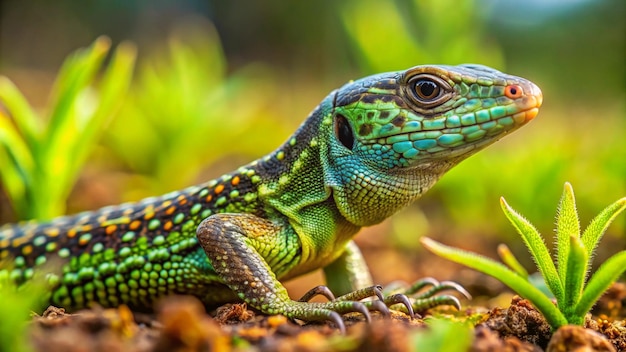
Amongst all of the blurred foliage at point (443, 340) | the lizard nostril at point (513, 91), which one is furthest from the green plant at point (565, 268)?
the blurred foliage at point (443, 340)

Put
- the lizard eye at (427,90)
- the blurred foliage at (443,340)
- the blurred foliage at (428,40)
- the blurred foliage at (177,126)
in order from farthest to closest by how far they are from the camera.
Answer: the blurred foliage at (177,126) → the blurred foliage at (428,40) → the lizard eye at (427,90) → the blurred foliage at (443,340)

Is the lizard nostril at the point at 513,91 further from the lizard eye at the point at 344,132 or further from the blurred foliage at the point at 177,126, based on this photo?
the blurred foliage at the point at 177,126

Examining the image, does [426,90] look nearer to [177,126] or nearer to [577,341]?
[577,341]

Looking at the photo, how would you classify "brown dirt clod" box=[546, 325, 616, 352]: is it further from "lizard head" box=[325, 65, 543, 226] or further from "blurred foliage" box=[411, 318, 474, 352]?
"lizard head" box=[325, 65, 543, 226]

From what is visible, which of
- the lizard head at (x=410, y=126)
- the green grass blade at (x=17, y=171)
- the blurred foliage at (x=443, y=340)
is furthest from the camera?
the green grass blade at (x=17, y=171)

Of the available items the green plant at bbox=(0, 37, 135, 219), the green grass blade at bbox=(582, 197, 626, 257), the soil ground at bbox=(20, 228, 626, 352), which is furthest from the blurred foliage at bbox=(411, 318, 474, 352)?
the green plant at bbox=(0, 37, 135, 219)

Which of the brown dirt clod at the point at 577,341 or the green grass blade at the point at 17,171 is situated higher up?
the green grass blade at the point at 17,171

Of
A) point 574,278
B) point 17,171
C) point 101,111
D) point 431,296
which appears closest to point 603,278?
point 574,278
